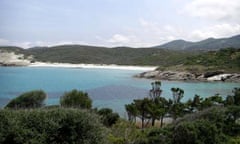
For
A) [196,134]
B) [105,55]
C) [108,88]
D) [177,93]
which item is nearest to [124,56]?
[105,55]

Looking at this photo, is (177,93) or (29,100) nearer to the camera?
(29,100)

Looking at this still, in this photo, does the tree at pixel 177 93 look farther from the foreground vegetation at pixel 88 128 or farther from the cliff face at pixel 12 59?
the cliff face at pixel 12 59

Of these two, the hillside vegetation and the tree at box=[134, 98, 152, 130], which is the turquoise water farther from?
the hillside vegetation

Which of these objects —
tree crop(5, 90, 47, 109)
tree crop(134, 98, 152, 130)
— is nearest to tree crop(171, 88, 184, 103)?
tree crop(134, 98, 152, 130)

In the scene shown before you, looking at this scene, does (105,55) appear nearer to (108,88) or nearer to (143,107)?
(108,88)

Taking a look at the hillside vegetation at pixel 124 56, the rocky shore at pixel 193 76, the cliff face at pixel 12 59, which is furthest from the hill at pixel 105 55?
the rocky shore at pixel 193 76

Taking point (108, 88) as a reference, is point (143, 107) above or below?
above

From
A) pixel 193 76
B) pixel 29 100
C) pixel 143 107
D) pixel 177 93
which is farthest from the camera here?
pixel 193 76

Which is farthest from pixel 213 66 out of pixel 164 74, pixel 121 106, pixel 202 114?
pixel 202 114

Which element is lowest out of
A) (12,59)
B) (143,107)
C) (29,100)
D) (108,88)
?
(108,88)
